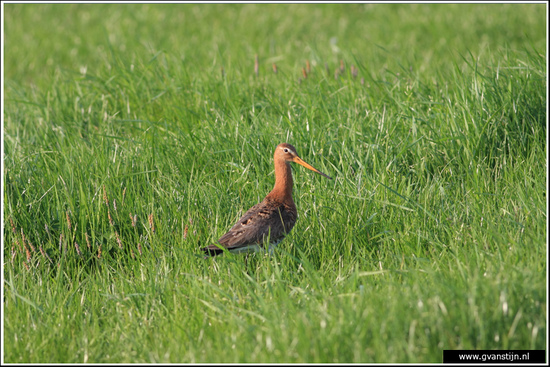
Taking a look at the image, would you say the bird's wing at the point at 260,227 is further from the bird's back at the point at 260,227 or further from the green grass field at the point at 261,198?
the green grass field at the point at 261,198

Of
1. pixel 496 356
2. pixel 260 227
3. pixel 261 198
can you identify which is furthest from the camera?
pixel 261 198

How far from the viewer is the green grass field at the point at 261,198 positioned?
2.89 metres

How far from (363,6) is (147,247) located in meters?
9.28

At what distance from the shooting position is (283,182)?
4199 millimetres

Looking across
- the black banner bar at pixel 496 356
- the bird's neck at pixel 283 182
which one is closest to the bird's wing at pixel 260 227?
the bird's neck at pixel 283 182

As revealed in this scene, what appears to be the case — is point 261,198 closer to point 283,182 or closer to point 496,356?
point 283,182

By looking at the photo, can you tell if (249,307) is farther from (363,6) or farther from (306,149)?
(363,6)

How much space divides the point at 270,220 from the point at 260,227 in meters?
0.09

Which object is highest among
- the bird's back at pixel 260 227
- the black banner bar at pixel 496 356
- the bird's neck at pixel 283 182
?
the bird's neck at pixel 283 182

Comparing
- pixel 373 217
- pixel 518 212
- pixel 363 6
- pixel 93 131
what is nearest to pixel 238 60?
pixel 93 131

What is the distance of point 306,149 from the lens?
4945 millimetres

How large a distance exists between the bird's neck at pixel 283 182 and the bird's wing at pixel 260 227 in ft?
0.38

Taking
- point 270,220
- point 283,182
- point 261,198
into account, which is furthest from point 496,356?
point 261,198

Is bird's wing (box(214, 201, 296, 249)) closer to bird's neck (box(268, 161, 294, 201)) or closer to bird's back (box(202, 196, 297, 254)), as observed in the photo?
bird's back (box(202, 196, 297, 254))
